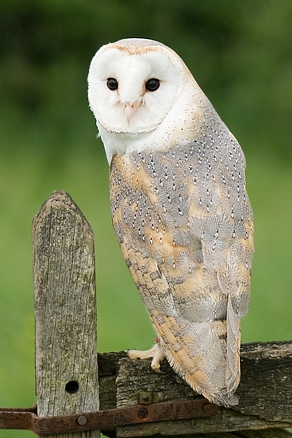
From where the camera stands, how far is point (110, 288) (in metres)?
7.42

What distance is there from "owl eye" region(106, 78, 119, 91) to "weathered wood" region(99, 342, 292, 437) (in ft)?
2.87

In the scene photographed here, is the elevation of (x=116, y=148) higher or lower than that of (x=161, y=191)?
higher

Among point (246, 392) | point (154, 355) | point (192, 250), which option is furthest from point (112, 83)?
point (246, 392)

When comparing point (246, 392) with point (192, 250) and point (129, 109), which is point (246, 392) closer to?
point (192, 250)

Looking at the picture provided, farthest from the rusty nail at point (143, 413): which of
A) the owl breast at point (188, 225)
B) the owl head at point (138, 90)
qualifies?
the owl head at point (138, 90)

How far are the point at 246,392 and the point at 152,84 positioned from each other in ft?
3.27

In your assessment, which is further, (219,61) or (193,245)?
(219,61)

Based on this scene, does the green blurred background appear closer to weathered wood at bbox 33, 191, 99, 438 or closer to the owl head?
the owl head

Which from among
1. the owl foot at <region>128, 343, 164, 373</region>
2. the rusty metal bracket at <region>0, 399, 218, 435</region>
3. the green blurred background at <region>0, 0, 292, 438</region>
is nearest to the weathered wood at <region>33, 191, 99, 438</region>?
the rusty metal bracket at <region>0, 399, 218, 435</region>

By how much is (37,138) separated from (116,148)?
29.1 feet

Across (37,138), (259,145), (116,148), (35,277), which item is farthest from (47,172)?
(35,277)

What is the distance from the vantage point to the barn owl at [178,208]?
2.66 metres

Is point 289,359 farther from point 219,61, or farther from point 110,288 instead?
point 219,61

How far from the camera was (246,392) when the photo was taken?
2625 mm
